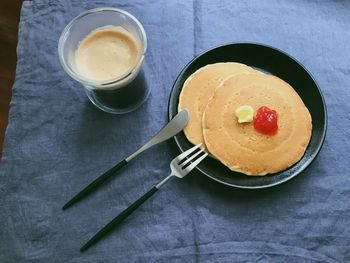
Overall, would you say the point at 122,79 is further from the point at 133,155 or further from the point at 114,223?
the point at 114,223

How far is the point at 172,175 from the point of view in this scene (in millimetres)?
988

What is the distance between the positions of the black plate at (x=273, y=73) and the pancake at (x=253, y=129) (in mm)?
22

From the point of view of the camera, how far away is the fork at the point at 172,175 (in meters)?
0.96

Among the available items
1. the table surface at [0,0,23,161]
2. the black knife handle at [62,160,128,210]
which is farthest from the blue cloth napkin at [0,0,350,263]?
the table surface at [0,0,23,161]

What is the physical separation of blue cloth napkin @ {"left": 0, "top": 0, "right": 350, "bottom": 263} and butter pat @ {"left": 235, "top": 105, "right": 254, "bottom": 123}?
0.55 feet

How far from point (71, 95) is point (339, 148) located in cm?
70

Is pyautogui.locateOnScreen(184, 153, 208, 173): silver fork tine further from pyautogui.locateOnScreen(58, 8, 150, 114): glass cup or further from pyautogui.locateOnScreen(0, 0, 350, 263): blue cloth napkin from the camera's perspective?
pyautogui.locateOnScreen(58, 8, 150, 114): glass cup

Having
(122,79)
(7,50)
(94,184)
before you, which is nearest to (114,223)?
(94,184)

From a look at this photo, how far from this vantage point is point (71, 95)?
111 cm

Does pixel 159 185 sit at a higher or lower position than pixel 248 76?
lower

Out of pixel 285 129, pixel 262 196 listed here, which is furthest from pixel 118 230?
pixel 285 129

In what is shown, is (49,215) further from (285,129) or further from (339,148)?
(339,148)

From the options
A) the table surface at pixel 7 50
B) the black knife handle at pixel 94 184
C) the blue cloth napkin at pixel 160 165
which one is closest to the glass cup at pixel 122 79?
the blue cloth napkin at pixel 160 165

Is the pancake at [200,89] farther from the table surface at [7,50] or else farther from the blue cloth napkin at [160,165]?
the table surface at [7,50]
